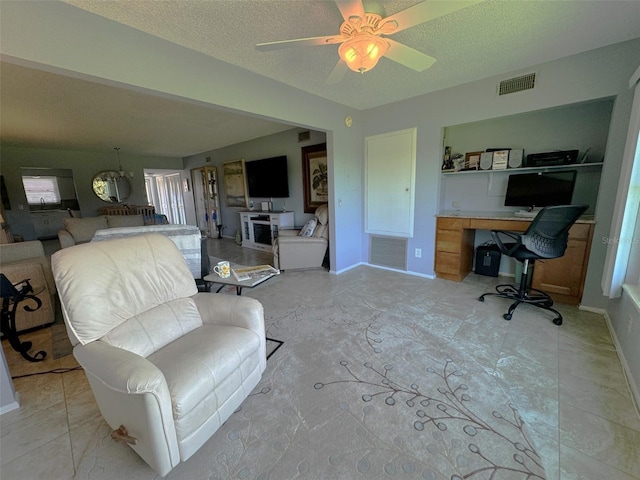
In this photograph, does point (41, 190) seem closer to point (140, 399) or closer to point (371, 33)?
point (140, 399)

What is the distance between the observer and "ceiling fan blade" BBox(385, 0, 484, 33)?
1272 millimetres

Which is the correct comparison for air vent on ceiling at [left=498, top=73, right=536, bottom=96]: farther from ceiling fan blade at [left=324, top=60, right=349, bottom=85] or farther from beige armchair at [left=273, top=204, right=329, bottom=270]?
beige armchair at [left=273, top=204, right=329, bottom=270]

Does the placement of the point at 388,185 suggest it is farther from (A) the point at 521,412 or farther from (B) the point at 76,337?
(B) the point at 76,337

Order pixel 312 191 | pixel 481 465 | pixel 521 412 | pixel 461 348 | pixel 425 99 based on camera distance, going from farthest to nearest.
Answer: pixel 312 191 < pixel 425 99 < pixel 461 348 < pixel 521 412 < pixel 481 465

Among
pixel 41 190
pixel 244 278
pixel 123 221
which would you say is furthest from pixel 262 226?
pixel 41 190

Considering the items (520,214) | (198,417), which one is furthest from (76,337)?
(520,214)

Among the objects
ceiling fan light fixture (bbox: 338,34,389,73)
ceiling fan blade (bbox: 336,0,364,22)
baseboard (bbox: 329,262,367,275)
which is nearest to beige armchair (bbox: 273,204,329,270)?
baseboard (bbox: 329,262,367,275)

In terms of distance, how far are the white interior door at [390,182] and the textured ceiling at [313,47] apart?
54 centimetres

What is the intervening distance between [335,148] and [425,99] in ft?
4.13

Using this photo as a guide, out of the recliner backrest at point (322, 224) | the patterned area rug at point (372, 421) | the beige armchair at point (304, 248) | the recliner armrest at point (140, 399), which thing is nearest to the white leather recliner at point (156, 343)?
the recliner armrest at point (140, 399)

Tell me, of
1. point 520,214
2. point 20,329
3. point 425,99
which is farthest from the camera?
point 425,99

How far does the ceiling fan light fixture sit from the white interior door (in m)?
2.00

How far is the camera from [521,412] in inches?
57.1

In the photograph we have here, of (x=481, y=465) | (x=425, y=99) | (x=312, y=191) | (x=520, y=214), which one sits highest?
(x=425, y=99)
